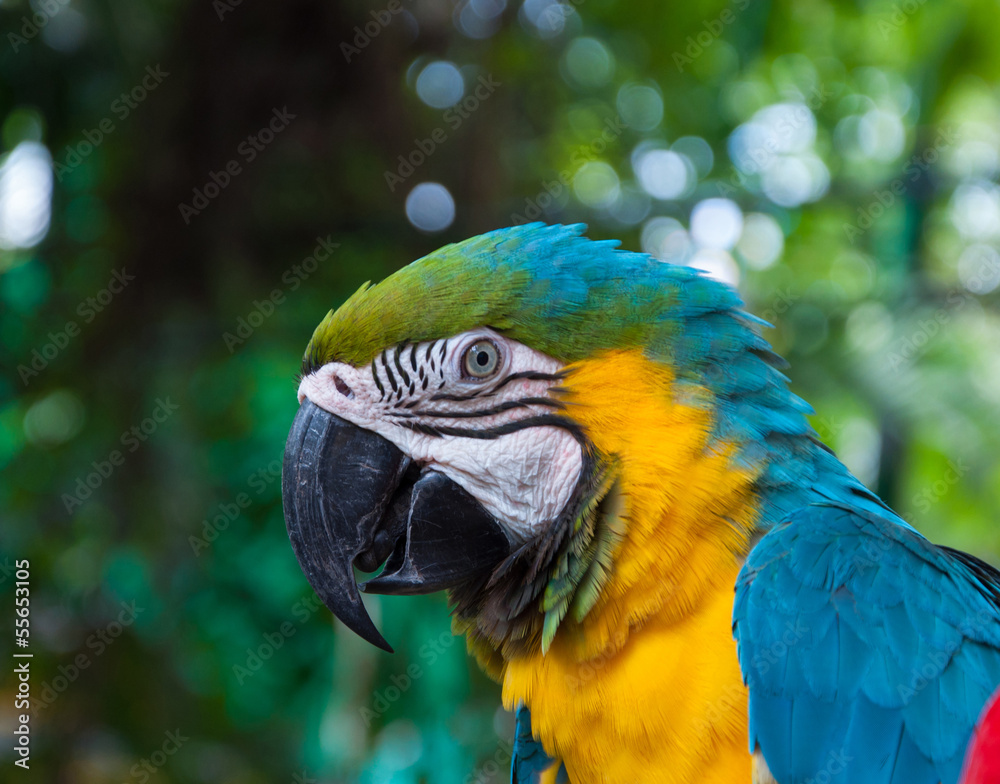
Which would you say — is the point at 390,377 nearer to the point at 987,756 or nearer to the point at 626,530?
the point at 626,530

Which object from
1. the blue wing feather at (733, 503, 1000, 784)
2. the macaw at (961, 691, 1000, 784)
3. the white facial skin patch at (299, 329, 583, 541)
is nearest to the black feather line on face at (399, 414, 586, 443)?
the white facial skin patch at (299, 329, 583, 541)

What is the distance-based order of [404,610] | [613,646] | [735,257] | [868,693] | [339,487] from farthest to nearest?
[735,257]
[404,610]
[339,487]
[613,646]
[868,693]

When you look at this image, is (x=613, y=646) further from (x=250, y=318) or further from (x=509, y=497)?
(x=250, y=318)

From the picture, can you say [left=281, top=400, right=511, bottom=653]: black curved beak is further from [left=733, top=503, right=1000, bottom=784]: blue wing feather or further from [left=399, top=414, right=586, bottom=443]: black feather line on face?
[left=733, top=503, right=1000, bottom=784]: blue wing feather

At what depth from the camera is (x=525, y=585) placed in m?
1.12

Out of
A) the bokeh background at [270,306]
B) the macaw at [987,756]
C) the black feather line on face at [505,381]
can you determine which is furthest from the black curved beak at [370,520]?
the bokeh background at [270,306]

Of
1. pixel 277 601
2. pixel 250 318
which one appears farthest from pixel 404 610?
pixel 250 318

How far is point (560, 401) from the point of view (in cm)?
112

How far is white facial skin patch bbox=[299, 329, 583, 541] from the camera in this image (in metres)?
1.12

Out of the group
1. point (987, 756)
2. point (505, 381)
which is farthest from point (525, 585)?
point (987, 756)

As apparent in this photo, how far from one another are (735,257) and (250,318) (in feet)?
6.59

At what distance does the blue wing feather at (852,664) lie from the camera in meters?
0.91

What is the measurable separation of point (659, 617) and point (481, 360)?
0.45 metres

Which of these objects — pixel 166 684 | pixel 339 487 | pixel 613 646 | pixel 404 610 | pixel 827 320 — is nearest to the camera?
pixel 613 646
